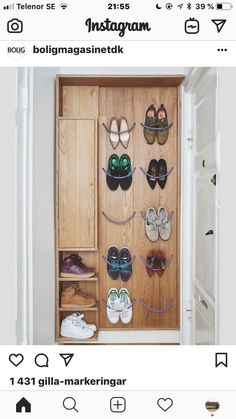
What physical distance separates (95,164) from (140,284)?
2.33ft

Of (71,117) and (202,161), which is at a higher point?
(71,117)

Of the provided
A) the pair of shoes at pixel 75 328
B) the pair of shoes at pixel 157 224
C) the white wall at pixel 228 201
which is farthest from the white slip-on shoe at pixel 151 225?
the white wall at pixel 228 201

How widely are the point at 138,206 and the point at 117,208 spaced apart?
0.12 metres

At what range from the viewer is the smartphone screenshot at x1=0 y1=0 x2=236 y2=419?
577 millimetres

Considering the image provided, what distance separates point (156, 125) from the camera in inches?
81.5

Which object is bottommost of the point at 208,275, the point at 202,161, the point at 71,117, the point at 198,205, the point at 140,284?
the point at 140,284

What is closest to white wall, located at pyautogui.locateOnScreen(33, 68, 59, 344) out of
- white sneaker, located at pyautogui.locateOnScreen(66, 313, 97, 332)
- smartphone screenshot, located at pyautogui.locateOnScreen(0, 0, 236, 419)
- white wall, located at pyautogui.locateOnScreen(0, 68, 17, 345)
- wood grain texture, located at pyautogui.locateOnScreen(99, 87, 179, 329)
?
smartphone screenshot, located at pyautogui.locateOnScreen(0, 0, 236, 419)

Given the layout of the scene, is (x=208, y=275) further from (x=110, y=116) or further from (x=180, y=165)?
(x=110, y=116)

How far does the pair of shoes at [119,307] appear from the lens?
208 centimetres

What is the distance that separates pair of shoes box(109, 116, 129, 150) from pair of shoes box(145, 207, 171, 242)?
0.41 metres

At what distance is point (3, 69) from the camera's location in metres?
0.61
